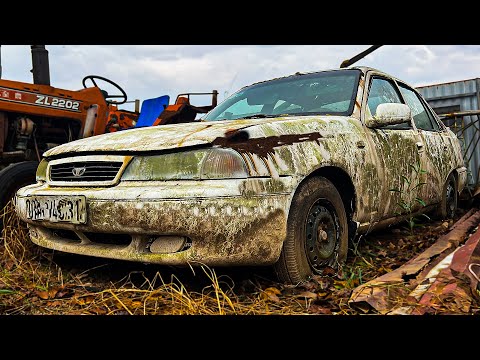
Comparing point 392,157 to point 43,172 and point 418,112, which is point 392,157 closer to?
point 418,112

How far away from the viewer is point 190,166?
2.13m

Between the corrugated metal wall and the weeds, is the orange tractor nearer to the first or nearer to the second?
the weeds

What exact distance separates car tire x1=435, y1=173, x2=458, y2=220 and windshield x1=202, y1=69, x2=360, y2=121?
6.10ft

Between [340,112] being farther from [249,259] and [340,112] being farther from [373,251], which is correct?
[249,259]

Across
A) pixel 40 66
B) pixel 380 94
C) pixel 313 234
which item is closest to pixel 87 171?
pixel 313 234

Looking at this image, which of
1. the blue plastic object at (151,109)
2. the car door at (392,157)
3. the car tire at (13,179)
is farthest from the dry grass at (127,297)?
the blue plastic object at (151,109)

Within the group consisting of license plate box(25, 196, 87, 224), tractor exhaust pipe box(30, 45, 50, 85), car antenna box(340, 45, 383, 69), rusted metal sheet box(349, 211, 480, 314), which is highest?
car antenna box(340, 45, 383, 69)

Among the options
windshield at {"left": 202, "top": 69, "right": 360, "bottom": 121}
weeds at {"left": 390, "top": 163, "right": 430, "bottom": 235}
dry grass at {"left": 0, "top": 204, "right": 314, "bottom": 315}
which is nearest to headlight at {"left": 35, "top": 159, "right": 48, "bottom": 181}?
dry grass at {"left": 0, "top": 204, "right": 314, "bottom": 315}

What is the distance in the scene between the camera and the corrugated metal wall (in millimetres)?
7598

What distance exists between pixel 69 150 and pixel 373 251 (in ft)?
7.66

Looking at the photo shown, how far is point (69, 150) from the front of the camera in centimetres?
254
